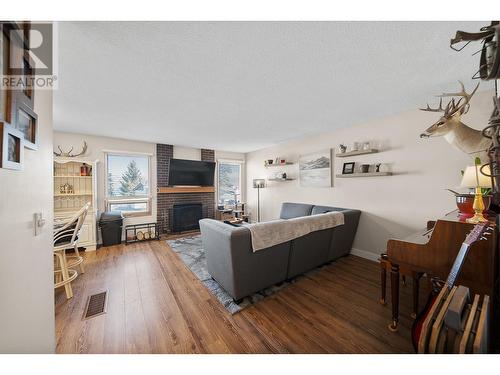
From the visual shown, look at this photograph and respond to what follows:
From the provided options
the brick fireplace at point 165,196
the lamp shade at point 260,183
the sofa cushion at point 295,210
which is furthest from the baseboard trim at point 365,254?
the brick fireplace at point 165,196

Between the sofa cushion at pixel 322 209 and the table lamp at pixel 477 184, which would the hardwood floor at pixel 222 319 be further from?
the sofa cushion at pixel 322 209

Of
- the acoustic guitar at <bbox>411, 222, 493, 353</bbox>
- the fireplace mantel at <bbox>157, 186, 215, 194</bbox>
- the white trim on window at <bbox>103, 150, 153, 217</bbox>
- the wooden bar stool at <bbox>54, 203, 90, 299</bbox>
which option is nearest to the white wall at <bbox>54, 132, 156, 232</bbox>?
the white trim on window at <bbox>103, 150, 153, 217</bbox>

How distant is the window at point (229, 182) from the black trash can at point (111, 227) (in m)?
2.61

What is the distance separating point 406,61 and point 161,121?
326 cm

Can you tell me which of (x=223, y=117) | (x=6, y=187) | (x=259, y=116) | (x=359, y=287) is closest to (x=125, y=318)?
(x=6, y=187)

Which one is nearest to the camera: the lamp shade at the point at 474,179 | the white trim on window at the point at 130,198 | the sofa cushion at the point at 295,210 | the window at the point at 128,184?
the lamp shade at the point at 474,179

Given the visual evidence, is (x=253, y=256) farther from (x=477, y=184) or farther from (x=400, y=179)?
(x=400, y=179)

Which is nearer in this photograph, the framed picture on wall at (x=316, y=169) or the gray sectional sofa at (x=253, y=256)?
the gray sectional sofa at (x=253, y=256)

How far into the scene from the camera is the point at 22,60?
841mm

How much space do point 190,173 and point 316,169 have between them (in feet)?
10.8

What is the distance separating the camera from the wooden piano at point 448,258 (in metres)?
1.34

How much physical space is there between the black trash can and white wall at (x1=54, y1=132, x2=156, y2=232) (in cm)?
38

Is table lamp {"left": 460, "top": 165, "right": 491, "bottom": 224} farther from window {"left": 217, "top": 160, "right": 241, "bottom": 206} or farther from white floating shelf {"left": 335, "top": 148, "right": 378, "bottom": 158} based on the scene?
window {"left": 217, "top": 160, "right": 241, "bottom": 206}
